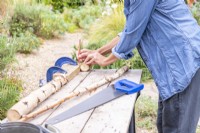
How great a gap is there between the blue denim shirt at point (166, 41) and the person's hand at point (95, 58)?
25 centimetres

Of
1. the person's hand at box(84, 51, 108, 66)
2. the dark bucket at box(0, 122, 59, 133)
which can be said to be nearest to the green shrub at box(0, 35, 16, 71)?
the person's hand at box(84, 51, 108, 66)

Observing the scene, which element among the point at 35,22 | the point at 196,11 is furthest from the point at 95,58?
the point at 35,22

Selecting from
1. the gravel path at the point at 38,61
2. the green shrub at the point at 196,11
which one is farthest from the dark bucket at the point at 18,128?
the green shrub at the point at 196,11

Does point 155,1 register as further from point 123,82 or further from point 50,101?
point 50,101

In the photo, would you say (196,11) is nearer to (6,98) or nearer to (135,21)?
(6,98)

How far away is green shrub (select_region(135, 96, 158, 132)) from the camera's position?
4.02 metres

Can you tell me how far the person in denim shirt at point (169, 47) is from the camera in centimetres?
217

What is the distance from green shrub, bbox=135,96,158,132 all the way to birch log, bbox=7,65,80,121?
4.56 feet

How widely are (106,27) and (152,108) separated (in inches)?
130

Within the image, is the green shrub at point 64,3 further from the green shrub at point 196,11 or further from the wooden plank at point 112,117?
the wooden plank at point 112,117

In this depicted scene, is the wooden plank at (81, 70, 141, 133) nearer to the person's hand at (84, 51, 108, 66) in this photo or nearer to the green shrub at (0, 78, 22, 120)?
the person's hand at (84, 51, 108, 66)

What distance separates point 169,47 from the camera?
7.24 ft

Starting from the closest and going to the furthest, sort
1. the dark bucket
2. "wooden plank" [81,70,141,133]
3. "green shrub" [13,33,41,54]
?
1. the dark bucket
2. "wooden plank" [81,70,141,133]
3. "green shrub" [13,33,41,54]

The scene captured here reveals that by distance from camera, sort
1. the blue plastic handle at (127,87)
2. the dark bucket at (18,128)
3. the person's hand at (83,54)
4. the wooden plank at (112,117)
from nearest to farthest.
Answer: the dark bucket at (18,128)
the wooden plank at (112,117)
the blue plastic handle at (127,87)
the person's hand at (83,54)
